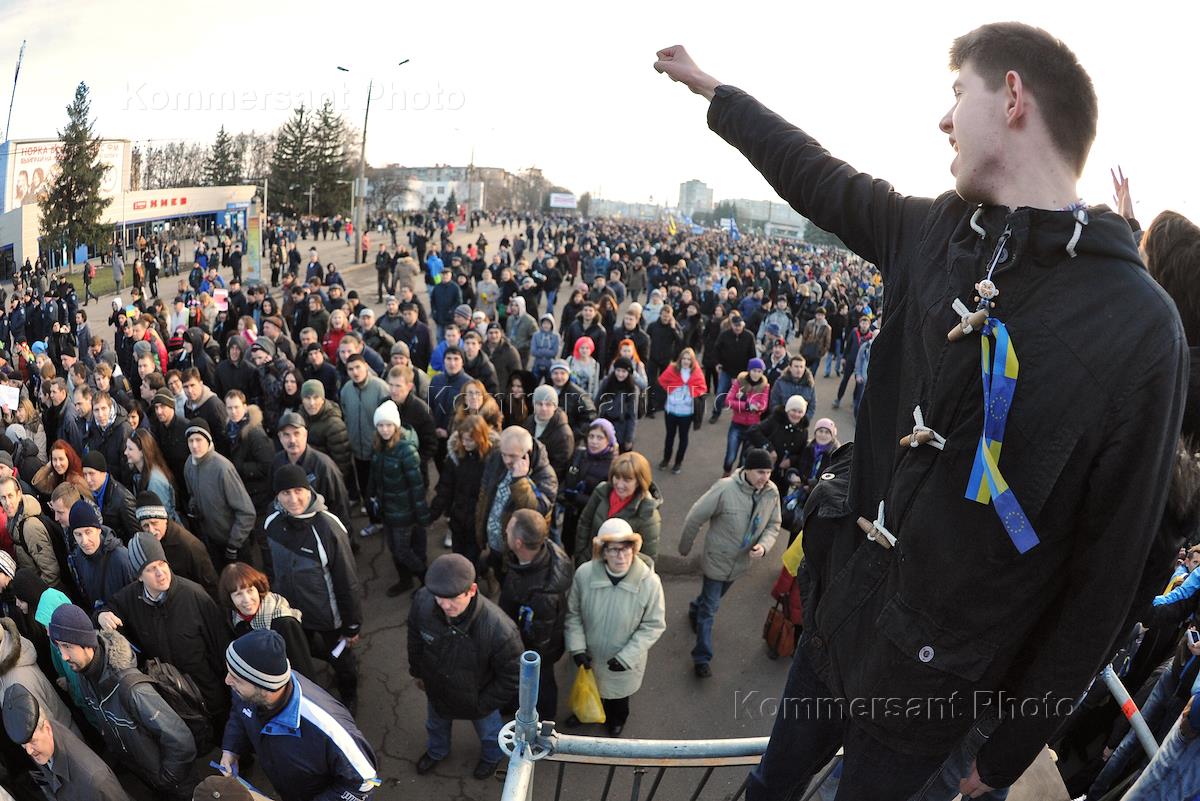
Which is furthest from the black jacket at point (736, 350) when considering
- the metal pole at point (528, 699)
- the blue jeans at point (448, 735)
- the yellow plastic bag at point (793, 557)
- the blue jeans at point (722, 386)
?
A: the metal pole at point (528, 699)

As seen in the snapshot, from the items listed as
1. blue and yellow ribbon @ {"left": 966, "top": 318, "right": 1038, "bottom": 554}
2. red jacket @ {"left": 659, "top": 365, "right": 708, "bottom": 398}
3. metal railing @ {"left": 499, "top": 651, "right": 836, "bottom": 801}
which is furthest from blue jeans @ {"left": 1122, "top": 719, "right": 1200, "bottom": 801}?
red jacket @ {"left": 659, "top": 365, "right": 708, "bottom": 398}

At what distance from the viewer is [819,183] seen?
1534 millimetres

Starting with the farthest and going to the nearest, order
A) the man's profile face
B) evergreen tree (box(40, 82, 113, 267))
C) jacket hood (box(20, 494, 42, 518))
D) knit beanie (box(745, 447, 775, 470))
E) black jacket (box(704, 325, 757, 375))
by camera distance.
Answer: evergreen tree (box(40, 82, 113, 267))
black jacket (box(704, 325, 757, 375))
knit beanie (box(745, 447, 775, 470))
jacket hood (box(20, 494, 42, 518))
the man's profile face

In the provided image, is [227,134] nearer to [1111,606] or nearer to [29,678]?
[29,678]

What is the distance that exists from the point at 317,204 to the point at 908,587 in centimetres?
4927

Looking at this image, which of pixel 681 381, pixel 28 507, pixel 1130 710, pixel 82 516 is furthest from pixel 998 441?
pixel 681 381

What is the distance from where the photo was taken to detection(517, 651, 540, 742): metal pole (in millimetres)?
2023

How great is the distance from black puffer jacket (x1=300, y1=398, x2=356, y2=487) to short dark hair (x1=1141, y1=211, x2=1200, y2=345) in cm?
637

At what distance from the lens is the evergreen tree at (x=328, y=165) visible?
45.3 metres

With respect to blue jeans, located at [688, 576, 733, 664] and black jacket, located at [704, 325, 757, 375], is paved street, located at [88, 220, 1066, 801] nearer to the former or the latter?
blue jeans, located at [688, 576, 733, 664]

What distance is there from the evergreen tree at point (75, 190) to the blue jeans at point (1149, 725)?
1435 inches

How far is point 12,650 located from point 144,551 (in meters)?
0.82

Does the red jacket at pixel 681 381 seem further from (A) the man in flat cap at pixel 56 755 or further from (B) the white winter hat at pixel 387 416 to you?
(A) the man in flat cap at pixel 56 755

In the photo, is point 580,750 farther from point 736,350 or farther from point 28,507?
point 736,350
